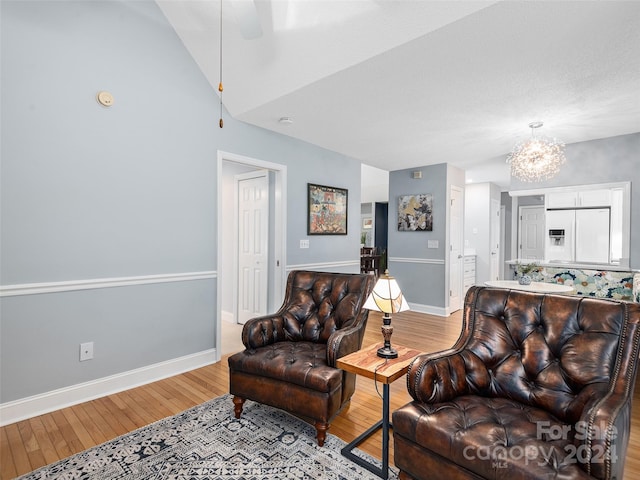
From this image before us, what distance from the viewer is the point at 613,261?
415 centimetres

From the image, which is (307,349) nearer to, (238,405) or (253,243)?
(238,405)

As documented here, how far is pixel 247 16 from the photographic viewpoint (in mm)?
1854

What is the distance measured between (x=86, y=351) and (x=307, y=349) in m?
1.69

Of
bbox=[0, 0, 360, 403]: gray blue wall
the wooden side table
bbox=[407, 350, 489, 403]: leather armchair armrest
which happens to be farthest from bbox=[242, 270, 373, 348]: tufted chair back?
bbox=[0, 0, 360, 403]: gray blue wall

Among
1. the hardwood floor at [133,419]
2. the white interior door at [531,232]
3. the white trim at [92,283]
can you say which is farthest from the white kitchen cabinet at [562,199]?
the white trim at [92,283]

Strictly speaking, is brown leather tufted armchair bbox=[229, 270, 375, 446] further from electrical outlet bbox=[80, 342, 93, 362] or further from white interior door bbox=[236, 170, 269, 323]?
white interior door bbox=[236, 170, 269, 323]

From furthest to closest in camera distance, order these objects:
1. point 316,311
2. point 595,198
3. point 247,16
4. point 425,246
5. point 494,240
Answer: point 494,240 < point 425,246 < point 595,198 < point 316,311 < point 247,16

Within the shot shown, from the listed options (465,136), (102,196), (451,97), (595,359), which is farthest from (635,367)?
(102,196)

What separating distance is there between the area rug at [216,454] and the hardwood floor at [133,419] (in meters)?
0.12

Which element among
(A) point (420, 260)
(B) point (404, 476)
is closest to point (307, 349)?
(B) point (404, 476)

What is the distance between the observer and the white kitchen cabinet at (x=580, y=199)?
4246 millimetres

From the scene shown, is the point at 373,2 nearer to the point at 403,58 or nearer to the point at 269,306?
the point at 403,58

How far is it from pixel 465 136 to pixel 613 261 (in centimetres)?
240

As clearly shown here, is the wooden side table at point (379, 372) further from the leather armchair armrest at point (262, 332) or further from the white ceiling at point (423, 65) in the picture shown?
the white ceiling at point (423, 65)
